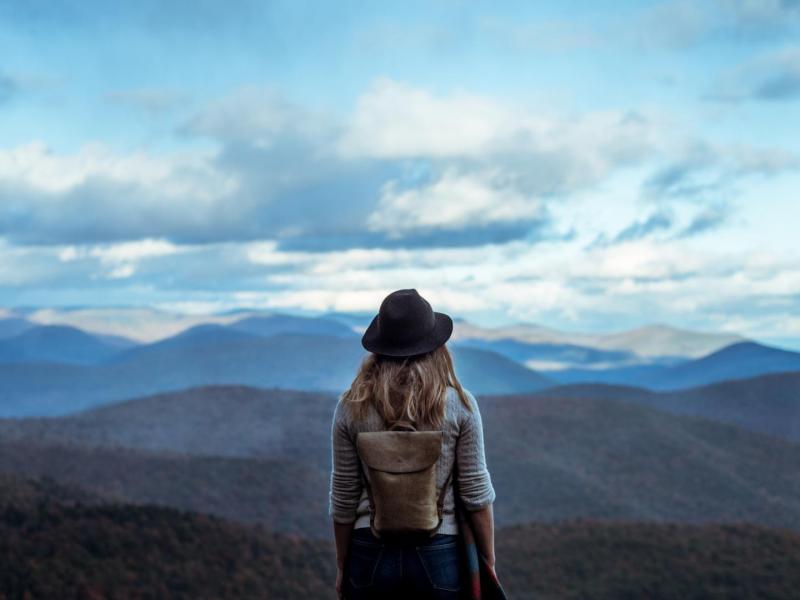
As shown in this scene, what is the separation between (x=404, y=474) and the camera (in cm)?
452

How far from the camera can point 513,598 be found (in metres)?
27.6

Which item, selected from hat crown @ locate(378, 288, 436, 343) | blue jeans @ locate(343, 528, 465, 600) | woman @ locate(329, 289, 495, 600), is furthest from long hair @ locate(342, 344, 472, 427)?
blue jeans @ locate(343, 528, 465, 600)

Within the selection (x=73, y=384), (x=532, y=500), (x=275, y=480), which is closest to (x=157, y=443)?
(x=275, y=480)

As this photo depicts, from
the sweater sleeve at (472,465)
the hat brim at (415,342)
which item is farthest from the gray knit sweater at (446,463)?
the hat brim at (415,342)

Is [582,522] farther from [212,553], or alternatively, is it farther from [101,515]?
[101,515]

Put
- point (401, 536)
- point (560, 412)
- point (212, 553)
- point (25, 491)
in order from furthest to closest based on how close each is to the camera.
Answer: point (560, 412) → point (25, 491) → point (212, 553) → point (401, 536)

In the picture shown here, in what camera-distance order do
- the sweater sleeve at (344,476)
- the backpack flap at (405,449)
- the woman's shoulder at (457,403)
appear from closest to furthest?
the backpack flap at (405,449), the woman's shoulder at (457,403), the sweater sleeve at (344,476)

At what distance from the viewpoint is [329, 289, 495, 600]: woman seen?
4.56m

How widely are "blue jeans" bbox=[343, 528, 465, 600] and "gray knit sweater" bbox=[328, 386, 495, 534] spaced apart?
0.32ft

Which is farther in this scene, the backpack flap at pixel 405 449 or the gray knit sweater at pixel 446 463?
the gray knit sweater at pixel 446 463

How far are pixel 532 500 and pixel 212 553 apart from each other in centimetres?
2656

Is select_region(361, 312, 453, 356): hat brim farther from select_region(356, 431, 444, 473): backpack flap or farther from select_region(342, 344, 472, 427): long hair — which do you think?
select_region(356, 431, 444, 473): backpack flap

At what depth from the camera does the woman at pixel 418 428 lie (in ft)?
15.0

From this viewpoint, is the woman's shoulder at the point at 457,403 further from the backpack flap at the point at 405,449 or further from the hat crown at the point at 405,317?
the hat crown at the point at 405,317
